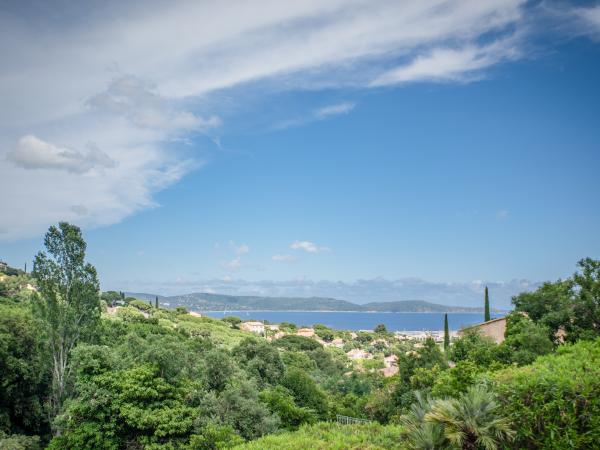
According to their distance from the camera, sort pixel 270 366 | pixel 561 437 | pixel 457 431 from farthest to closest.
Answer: pixel 270 366
pixel 457 431
pixel 561 437

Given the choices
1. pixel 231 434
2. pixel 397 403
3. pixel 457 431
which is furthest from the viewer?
pixel 397 403

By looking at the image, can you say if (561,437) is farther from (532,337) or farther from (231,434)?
(532,337)

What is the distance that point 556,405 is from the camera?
5.93m

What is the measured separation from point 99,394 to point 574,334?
17246 millimetres

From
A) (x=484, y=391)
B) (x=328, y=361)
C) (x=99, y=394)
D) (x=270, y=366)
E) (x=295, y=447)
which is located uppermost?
(x=484, y=391)

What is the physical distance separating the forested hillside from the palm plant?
0.02 meters

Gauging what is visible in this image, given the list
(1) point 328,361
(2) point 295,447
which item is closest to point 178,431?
(2) point 295,447

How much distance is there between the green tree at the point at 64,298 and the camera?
2077cm

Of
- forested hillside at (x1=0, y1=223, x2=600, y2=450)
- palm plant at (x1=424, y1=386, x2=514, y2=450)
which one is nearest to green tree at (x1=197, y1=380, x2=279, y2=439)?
forested hillside at (x1=0, y1=223, x2=600, y2=450)

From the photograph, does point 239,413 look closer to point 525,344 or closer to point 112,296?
point 525,344

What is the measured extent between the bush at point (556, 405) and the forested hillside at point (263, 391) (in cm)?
2

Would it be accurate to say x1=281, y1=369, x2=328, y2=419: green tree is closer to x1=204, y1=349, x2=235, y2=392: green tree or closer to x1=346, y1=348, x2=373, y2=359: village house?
x1=204, y1=349, x2=235, y2=392: green tree

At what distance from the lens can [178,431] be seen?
15070 mm

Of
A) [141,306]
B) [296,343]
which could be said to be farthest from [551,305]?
[141,306]
